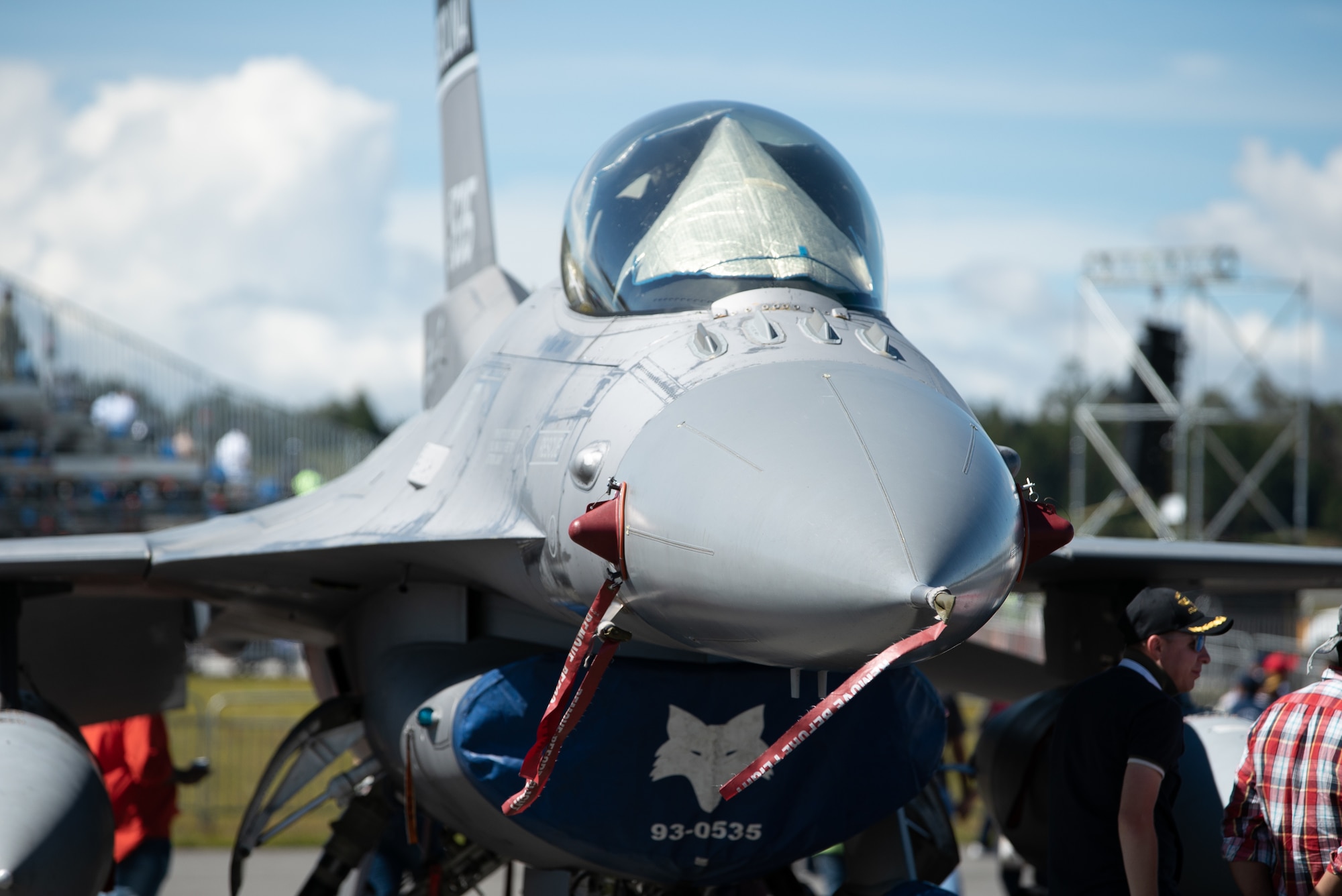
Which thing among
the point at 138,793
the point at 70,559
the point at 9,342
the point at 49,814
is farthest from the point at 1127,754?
the point at 9,342

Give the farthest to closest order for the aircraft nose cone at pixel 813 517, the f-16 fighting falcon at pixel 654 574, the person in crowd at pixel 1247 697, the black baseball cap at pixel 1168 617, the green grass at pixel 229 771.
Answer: the green grass at pixel 229 771 < the person in crowd at pixel 1247 697 < the black baseball cap at pixel 1168 617 < the f-16 fighting falcon at pixel 654 574 < the aircraft nose cone at pixel 813 517

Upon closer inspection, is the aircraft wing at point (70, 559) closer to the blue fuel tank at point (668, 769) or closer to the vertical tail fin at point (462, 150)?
the blue fuel tank at point (668, 769)

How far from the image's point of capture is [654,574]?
3.03 m

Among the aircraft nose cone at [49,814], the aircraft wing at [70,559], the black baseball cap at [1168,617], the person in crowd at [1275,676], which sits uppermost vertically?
the black baseball cap at [1168,617]

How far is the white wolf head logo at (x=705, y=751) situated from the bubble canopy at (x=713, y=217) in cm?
121

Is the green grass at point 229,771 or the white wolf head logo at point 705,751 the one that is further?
the green grass at point 229,771

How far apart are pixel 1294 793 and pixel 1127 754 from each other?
483mm

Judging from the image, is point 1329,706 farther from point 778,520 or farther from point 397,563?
point 397,563

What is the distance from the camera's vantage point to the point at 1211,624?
4.01 metres

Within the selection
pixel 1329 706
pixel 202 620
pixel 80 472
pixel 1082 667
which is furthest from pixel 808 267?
pixel 80 472

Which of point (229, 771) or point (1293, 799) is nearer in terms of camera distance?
point (1293, 799)

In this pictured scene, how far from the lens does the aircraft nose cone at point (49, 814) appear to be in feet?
13.6

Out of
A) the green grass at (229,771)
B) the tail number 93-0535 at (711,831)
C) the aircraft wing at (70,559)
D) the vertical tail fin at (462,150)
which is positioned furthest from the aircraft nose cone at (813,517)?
the green grass at (229,771)

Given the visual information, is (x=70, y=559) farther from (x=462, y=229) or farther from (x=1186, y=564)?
(x=1186, y=564)
